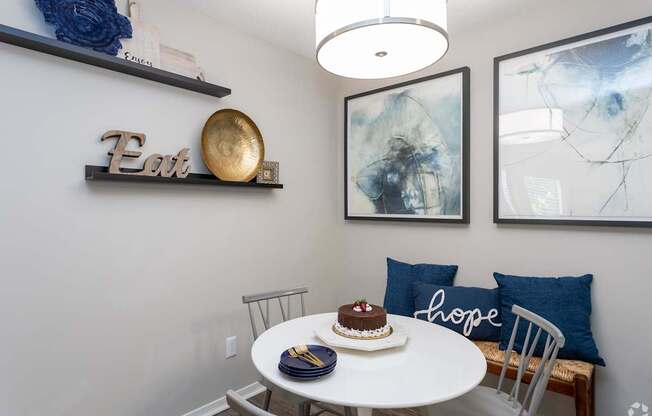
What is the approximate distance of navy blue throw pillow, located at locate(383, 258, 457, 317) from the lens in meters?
2.47

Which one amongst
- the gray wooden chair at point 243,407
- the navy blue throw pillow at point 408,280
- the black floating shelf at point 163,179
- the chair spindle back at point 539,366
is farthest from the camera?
the navy blue throw pillow at point 408,280

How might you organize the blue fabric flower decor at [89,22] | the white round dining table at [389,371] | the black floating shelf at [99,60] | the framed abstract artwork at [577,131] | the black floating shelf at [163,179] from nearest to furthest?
1. the white round dining table at [389,371]
2. the black floating shelf at [99,60]
3. the blue fabric flower decor at [89,22]
4. the black floating shelf at [163,179]
5. the framed abstract artwork at [577,131]

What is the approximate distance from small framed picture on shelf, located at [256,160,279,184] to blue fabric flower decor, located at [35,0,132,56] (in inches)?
41.3

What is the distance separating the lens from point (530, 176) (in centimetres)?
221

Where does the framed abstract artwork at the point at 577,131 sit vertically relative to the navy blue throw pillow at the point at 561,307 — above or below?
above

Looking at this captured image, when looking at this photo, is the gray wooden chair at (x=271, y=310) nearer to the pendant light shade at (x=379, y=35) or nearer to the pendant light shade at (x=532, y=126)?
the pendant light shade at (x=379, y=35)

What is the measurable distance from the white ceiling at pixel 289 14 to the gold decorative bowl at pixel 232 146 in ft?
1.93

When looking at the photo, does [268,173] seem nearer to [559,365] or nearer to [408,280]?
[408,280]

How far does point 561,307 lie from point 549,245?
37 cm

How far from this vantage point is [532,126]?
220cm

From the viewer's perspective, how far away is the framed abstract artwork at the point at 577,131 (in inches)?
73.9


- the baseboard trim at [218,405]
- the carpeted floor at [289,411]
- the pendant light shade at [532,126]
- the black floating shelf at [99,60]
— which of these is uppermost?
the black floating shelf at [99,60]

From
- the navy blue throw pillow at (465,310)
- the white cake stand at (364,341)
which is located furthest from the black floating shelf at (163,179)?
the navy blue throw pillow at (465,310)

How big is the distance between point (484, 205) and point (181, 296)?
6.49 feet
